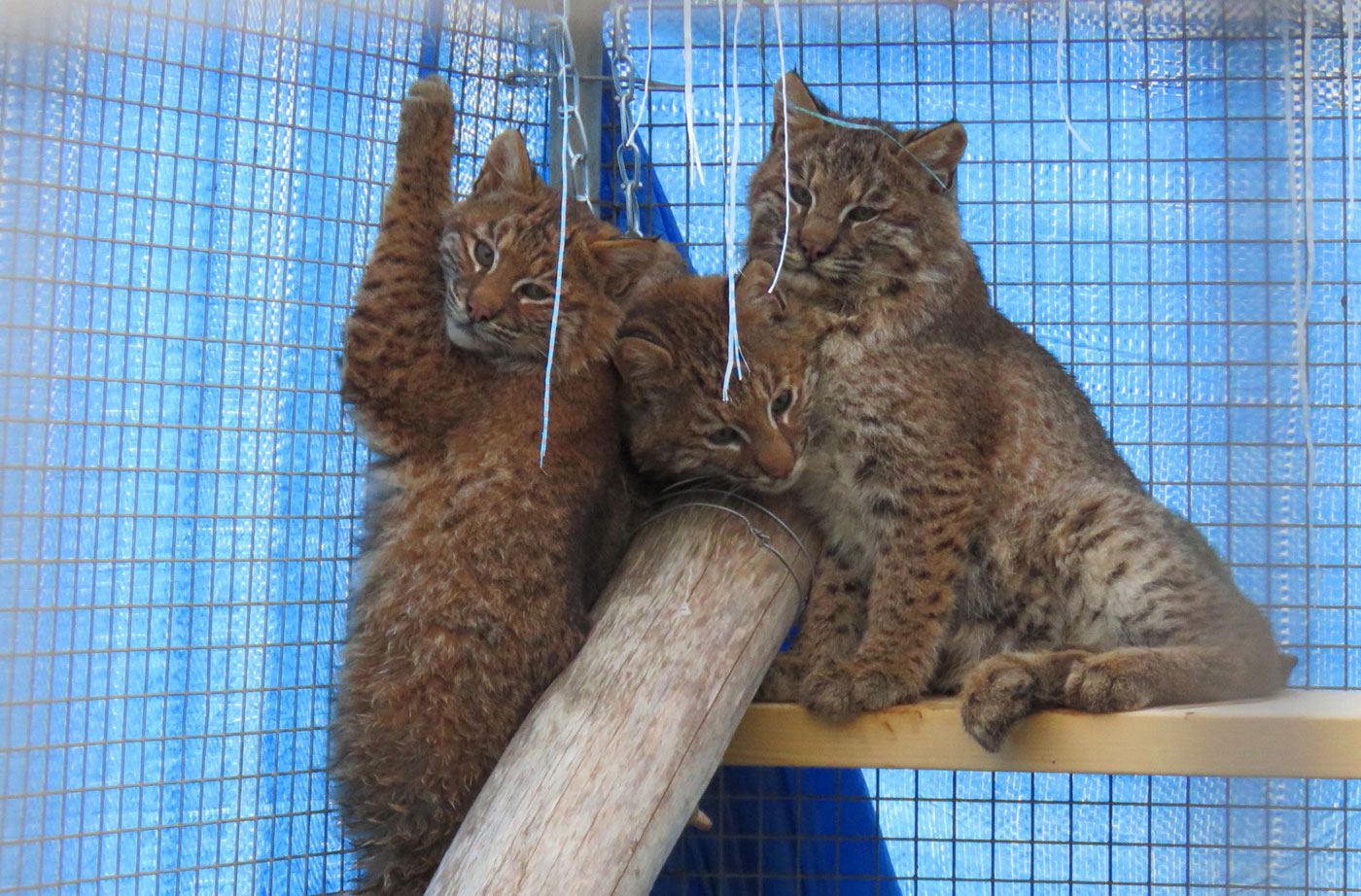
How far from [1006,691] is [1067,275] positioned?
128cm

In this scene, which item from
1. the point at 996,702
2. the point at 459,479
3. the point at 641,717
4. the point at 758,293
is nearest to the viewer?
the point at 641,717

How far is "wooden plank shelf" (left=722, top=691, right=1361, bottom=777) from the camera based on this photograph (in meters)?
1.89

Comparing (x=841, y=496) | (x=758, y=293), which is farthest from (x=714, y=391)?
(x=841, y=496)

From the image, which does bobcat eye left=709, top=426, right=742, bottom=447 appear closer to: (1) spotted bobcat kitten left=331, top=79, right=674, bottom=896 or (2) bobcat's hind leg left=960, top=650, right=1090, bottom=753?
(1) spotted bobcat kitten left=331, top=79, right=674, bottom=896

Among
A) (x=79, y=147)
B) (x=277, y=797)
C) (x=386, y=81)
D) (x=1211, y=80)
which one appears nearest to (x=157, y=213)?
(x=79, y=147)

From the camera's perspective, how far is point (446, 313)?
2.34 m

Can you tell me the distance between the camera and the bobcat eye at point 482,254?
235cm

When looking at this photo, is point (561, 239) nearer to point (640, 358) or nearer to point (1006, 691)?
point (640, 358)

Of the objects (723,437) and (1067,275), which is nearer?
(723,437)

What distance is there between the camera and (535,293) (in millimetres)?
2363

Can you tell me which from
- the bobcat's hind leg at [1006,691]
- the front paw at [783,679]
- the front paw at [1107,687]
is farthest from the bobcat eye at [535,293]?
the front paw at [1107,687]

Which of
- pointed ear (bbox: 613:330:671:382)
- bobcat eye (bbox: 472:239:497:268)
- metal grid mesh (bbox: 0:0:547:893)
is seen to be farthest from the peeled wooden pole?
metal grid mesh (bbox: 0:0:547:893)

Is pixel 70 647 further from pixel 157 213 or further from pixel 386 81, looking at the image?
pixel 386 81

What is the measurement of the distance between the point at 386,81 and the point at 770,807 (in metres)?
1.97
